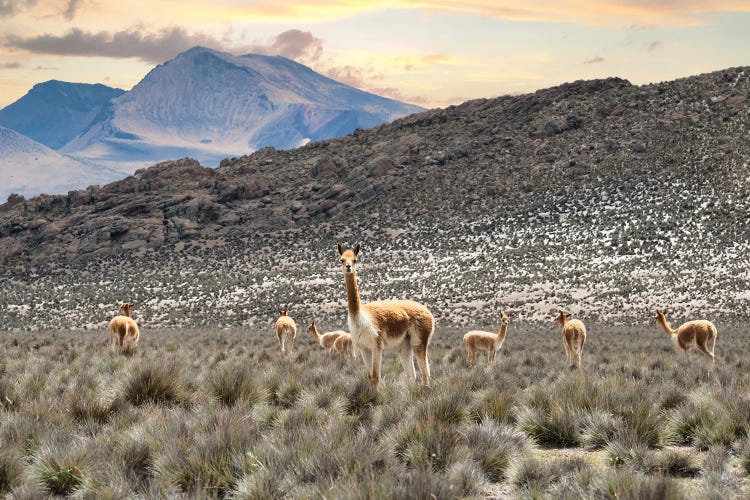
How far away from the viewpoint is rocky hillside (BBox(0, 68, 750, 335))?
145 feet

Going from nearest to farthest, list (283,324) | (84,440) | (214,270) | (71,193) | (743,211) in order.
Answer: (84,440) < (283,324) < (743,211) < (214,270) < (71,193)

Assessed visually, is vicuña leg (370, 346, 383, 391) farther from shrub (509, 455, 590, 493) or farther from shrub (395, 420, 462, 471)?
shrub (509, 455, 590, 493)

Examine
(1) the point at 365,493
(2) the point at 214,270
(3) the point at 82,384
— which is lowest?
(2) the point at 214,270

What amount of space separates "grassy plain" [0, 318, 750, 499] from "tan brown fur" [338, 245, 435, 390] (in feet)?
1.58

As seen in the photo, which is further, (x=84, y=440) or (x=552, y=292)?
(x=552, y=292)

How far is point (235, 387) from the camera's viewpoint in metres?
9.81

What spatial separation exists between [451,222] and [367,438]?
57458mm

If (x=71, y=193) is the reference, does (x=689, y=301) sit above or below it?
below

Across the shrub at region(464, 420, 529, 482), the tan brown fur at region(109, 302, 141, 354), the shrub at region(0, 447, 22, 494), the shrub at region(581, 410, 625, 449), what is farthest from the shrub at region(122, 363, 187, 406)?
the tan brown fur at region(109, 302, 141, 354)

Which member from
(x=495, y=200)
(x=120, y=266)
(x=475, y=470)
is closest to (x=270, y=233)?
(x=120, y=266)

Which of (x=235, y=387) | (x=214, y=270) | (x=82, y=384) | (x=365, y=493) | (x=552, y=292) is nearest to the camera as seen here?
(x=365, y=493)

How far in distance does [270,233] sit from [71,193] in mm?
31010

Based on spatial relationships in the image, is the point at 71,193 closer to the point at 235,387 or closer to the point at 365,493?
the point at 235,387

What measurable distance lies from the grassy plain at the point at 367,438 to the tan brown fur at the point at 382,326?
483mm
